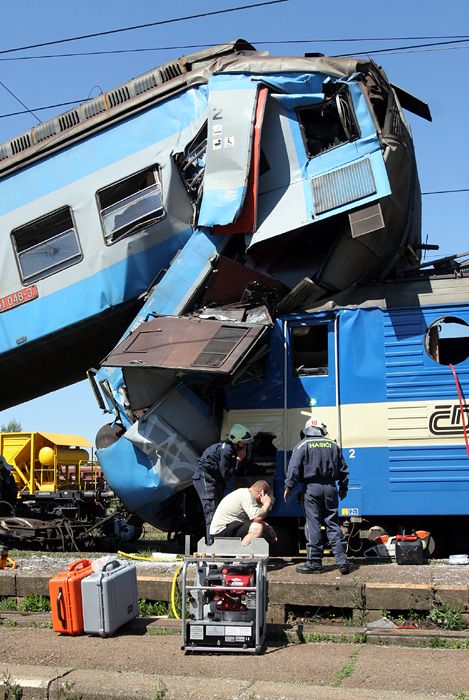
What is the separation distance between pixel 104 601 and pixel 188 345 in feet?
11.8

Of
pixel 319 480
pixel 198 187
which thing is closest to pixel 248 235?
pixel 198 187

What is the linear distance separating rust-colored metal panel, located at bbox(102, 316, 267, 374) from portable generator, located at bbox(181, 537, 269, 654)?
2914 millimetres

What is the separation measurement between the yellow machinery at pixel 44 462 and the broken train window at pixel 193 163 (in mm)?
12591

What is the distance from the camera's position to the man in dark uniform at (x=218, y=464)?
909 cm

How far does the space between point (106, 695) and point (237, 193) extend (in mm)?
6403

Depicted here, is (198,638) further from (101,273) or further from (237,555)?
(101,273)

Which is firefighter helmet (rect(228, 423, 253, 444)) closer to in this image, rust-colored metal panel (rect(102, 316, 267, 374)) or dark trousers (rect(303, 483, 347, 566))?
rust-colored metal panel (rect(102, 316, 267, 374))

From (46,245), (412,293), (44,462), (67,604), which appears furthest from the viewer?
(44,462)

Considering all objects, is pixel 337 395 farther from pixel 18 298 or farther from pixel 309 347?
pixel 18 298

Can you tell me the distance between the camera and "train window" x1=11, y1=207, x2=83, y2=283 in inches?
435

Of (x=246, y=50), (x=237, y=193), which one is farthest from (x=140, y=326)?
(x=246, y=50)

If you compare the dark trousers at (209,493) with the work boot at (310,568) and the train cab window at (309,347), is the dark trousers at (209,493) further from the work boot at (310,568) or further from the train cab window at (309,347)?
the train cab window at (309,347)

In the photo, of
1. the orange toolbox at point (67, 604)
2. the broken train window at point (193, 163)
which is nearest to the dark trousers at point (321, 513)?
the orange toolbox at point (67, 604)

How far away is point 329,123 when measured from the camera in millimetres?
10344
